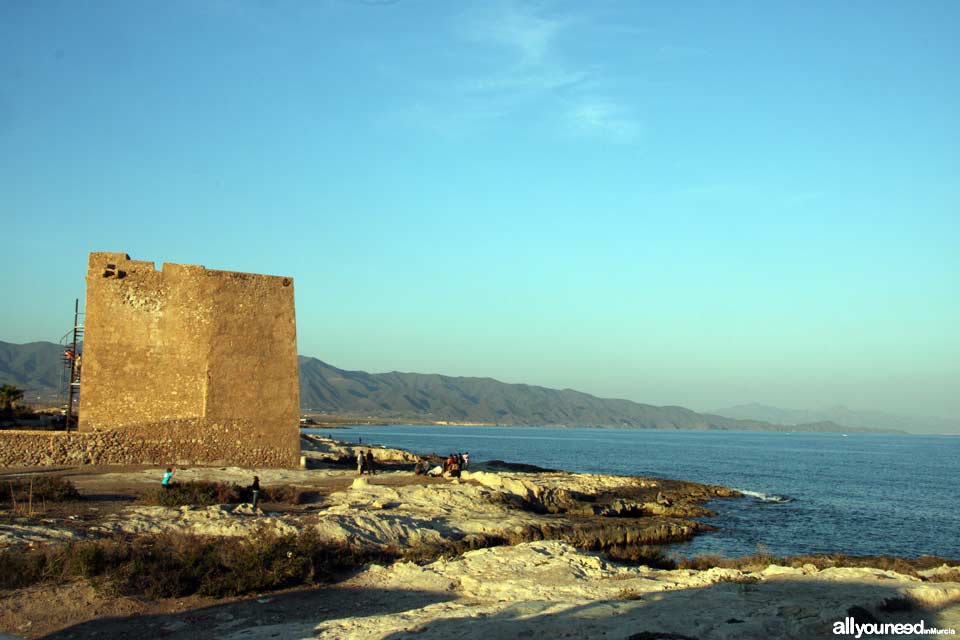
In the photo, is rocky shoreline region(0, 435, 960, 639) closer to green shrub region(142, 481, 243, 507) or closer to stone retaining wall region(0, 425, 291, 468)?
green shrub region(142, 481, 243, 507)

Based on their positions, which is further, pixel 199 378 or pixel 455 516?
pixel 199 378

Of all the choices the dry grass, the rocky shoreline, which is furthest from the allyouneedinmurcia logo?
the dry grass

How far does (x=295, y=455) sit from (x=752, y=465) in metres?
50.7

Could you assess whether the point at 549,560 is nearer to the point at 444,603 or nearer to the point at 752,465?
the point at 444,603

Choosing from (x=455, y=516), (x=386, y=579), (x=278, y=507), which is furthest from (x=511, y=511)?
(x=386, y=579)

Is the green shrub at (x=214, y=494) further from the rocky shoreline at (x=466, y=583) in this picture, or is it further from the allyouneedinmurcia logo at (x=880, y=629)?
the allyouneedinmurcia logo at (x=880, y=629)

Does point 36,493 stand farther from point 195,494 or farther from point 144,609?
point 144,609

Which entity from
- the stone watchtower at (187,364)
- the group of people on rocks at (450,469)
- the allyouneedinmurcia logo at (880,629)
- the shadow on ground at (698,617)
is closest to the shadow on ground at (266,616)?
the shadow on ground at (698,617)

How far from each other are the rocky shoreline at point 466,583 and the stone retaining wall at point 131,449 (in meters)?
1.31

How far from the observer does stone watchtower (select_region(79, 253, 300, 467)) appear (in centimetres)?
2536

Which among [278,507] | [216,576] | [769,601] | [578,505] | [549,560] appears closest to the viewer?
[769,601]

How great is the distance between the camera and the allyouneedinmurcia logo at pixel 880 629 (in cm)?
842

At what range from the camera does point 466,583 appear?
13.3 metres

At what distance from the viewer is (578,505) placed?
25703mm
